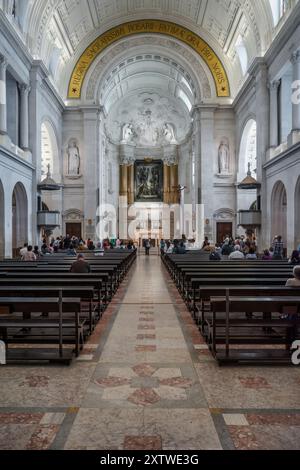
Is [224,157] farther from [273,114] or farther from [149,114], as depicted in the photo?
[149,114]

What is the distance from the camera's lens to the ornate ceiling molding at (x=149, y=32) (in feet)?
95.6

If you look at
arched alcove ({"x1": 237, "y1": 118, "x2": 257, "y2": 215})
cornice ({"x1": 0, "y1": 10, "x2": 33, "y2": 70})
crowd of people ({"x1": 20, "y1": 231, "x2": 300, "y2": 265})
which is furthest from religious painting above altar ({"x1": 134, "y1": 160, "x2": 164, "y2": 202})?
cornice ({"x1": 0, "y1": 10, "x2": 33, "y2": 70})

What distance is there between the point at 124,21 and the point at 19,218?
52.2 ft

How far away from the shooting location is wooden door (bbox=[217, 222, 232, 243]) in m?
30.0

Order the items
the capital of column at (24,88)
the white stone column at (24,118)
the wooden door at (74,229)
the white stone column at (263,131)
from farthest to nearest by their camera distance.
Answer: the wooden door at (74,229)
the white stone column at (263,131)
the white stone column at (24,118)
the capital of column at (24,88)

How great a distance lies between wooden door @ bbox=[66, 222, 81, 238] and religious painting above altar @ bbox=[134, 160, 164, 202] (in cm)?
1260

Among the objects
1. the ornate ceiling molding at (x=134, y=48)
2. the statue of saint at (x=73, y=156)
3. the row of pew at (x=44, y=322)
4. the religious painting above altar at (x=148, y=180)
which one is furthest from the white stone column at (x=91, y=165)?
the row of pew at (x=44, y=322)

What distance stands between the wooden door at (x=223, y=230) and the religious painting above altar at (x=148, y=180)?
12610 millimetres

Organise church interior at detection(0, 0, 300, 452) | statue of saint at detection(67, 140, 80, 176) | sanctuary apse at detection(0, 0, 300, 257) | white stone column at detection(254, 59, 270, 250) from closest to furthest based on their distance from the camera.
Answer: church interior at detection(0, 0, 300, 452) → sanctuary apse at detection(0, 0, 300, 257) → white stone column at detection(254, 59, 270, 250) → statue of saint at detection(67, 140, 80, 176)

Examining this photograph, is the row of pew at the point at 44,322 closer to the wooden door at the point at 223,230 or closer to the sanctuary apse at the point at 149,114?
the sanctuary apse at the point at 149,114

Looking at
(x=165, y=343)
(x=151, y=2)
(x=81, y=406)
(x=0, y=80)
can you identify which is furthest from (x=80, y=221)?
(x=81, y=406)

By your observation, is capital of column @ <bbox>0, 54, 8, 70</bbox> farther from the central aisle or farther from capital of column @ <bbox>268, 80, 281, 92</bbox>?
the central aisle

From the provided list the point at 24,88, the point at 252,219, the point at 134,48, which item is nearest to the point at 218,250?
the point at 252,219
